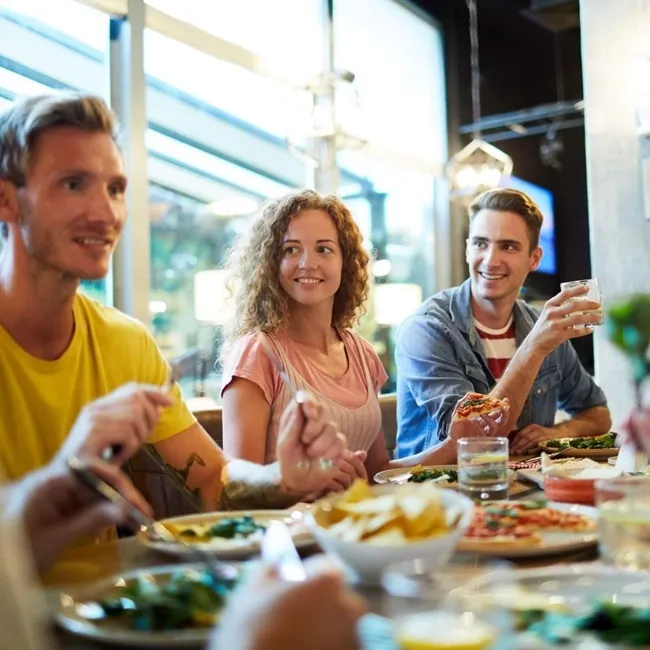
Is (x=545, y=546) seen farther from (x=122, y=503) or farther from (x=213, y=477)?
(x=213, y=477)

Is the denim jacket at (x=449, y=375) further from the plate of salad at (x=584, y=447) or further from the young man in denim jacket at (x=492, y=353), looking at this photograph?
the plate of salad at (x=584, y=447)

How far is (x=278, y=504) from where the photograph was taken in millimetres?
1452

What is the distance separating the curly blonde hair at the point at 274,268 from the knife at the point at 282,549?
1.10m

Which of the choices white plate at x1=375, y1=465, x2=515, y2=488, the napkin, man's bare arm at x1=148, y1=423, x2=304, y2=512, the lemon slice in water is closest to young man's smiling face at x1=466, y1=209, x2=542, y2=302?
white plate at x1=375, y1=465, x2=515, y2=488

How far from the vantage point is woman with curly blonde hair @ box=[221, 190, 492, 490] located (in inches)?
81.6

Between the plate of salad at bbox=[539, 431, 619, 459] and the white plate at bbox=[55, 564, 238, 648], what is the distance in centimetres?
130

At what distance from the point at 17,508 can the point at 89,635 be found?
39 cm

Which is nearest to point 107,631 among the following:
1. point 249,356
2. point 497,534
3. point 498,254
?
point 497,534

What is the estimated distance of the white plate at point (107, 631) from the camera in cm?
74

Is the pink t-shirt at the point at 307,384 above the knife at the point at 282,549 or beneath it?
above

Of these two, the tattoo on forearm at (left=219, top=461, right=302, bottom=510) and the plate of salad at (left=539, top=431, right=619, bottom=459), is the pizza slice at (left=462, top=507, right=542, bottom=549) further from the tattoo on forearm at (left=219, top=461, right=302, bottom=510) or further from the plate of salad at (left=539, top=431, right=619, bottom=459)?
the plate of salad at (left=539, top=431, right=619, bottom=459)

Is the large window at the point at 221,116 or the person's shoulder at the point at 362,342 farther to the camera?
the large window at the point at 221,116

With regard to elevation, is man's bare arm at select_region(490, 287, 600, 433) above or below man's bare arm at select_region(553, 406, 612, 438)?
above

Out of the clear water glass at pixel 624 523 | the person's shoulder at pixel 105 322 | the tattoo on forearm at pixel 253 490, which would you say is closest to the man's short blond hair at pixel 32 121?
the person's shoulder at pixel 105 322
